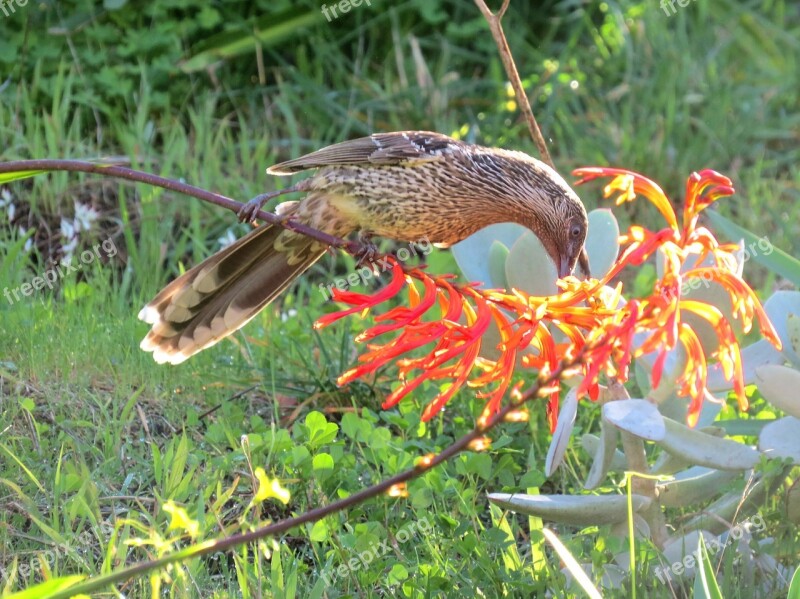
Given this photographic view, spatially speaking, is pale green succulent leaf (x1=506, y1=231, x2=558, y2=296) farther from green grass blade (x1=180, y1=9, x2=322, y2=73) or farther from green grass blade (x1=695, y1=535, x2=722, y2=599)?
green grass blade (x1=180, y1=9, x2=322, y2=73)

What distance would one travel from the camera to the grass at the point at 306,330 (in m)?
3.33

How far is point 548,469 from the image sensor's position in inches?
121

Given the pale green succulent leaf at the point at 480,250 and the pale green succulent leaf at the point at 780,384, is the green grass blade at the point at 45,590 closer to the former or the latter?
the pale green succulent leaf at the point at 780,384

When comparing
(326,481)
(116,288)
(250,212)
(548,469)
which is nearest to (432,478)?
(326,481)

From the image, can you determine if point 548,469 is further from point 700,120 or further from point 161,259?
point 700,120

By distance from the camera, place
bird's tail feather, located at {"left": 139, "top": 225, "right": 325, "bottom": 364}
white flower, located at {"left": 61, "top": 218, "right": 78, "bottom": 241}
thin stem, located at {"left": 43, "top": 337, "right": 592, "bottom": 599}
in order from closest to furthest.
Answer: thin stem, located at {"left": 43, "top": 337, "right": 592, "bottom": 599} → bird's tail feather, located at {"left": 139, "top": 225, "right": 325, "bottom": 364} → white flower, located at {"left": 61, "top": 218, "right": 78, "bottom": 241}

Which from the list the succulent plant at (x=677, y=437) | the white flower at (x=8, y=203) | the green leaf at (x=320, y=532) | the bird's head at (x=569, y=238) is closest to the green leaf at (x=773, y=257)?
the succulent plant at (x=677, y=437)

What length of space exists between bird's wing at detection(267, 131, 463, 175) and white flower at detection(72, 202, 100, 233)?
1.28 meters

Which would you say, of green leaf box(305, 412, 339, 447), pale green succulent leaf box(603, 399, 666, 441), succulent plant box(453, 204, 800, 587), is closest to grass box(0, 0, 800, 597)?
green leaf box(305, 412, 339, 447)

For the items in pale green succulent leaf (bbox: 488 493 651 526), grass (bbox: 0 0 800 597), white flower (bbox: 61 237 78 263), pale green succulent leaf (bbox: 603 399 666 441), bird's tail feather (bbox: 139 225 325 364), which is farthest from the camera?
white flower (bbox: 61 237 78 263)

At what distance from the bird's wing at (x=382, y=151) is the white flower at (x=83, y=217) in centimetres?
128

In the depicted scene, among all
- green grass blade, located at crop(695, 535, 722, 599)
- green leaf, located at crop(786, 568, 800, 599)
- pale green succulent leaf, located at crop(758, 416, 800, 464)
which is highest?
green grass blade, located at crop(695, 535, 722, 599)

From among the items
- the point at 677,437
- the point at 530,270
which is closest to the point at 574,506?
the point at 677,437

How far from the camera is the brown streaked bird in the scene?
3967 mm
